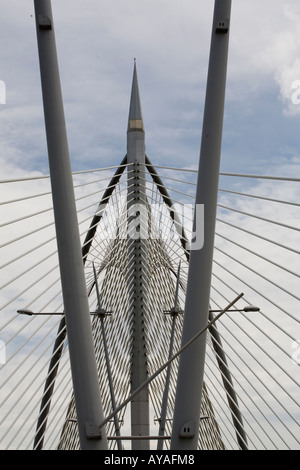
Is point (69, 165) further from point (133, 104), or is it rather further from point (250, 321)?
point (133, 104)

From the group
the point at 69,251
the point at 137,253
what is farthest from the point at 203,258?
the point at 137,253

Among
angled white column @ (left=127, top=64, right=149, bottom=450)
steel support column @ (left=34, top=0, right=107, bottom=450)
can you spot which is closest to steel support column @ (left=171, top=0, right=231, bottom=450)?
steel support column @ (left=34, top=0, right=107, bottom=450)

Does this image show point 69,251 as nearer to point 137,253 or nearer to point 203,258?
point 203,258

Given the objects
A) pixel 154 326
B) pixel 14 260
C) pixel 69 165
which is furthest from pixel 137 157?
pixel 69 165

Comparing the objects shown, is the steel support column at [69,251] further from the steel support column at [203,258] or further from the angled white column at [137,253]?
the angled white column at [137,253]

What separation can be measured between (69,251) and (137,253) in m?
11.4

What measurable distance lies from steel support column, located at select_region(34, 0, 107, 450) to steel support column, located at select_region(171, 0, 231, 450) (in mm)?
951

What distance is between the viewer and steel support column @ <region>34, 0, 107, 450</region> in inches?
316

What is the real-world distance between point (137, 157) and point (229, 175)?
22.1 feet

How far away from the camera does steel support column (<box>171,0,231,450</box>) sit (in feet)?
26.4

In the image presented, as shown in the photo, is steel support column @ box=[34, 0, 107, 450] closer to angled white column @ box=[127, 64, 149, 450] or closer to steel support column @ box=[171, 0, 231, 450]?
steel support column @ box=[171, 0, 231, 450]

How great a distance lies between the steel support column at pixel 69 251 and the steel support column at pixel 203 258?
0.95m

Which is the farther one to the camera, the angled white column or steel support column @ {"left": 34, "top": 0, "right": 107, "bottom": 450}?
the angled white column

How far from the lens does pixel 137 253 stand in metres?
19.7
